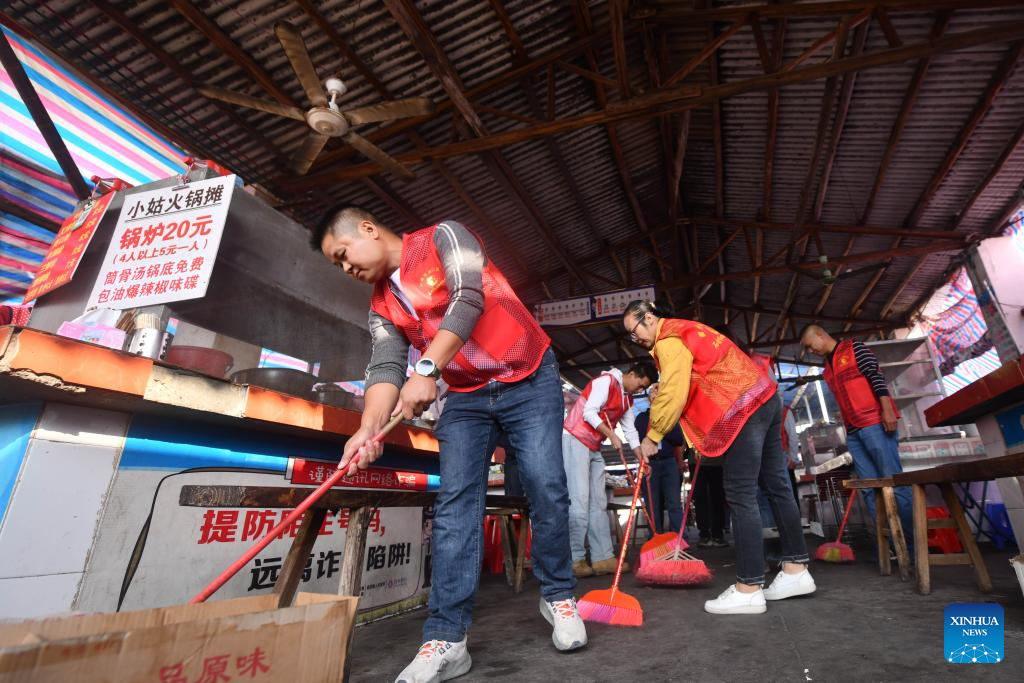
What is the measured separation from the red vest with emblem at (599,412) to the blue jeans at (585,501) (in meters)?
0.06

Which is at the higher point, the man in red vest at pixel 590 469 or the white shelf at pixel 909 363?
the white shelf at pixel 909 363

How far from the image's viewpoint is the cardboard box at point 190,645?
68cm

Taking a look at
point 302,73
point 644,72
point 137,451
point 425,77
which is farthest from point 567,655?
point 644,72

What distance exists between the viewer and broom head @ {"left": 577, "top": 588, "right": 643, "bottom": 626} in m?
2.16

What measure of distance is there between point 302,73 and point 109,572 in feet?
12.2

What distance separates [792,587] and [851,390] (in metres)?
2.08

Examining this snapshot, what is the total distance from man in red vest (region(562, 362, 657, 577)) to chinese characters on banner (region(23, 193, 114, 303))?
3.64 m

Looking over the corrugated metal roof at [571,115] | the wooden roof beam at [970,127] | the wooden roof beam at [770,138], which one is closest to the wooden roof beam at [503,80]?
the corrugated metal roof at [571,115]

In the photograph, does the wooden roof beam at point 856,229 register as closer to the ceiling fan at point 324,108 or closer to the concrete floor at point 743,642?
the ceiling fan at point 324,108

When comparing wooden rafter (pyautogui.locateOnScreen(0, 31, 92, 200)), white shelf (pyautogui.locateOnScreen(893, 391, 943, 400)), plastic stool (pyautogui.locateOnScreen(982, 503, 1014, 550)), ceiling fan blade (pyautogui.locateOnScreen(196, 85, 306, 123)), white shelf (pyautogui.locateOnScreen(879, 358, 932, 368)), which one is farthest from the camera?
white shelf (pyautogui.locateOnScreen(879, 358, 932, 368))

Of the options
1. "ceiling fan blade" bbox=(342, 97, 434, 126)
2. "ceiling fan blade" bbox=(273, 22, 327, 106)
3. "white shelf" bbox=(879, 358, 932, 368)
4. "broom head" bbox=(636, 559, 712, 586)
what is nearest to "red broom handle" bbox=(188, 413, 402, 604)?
"broom head" bbox=(636, 559, 712, 586)

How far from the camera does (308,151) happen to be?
4.79 metres

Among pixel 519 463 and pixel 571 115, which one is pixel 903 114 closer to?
pixel 571 115

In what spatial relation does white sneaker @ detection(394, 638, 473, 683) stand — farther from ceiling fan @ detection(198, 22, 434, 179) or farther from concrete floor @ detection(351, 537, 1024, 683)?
ceiling fan @ detection(198, 22, 434, 179)
